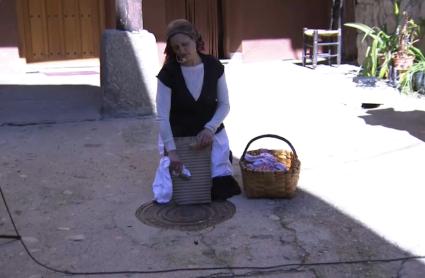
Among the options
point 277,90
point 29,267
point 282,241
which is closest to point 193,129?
point 282,241

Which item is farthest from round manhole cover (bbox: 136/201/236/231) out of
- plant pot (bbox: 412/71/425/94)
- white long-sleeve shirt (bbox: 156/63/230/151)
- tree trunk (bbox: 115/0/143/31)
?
plant pot (bbox: 412/71/425/94)

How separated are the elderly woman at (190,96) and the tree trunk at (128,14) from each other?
295 centimetres

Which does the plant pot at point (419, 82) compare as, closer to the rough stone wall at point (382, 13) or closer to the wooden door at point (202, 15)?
the rough stone wall at point (382, 13)

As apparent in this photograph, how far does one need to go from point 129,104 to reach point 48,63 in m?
4.95

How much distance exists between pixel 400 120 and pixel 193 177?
323 centimetres

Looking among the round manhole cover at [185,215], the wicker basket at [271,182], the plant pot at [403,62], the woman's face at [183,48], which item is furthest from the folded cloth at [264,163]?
the plant pot at [403,62]

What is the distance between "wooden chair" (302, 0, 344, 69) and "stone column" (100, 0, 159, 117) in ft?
14.8

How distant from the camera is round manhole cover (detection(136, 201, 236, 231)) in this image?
3.76m

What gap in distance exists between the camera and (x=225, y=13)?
11648 millimetres

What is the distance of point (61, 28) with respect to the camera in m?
11.2

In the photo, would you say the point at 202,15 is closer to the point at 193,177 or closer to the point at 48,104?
the point at 48,104

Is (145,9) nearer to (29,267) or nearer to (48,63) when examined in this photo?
(48,63)

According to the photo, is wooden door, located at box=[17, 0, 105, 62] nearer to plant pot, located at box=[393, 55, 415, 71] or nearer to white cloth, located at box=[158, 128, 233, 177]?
plant pot, located at box=[393, 55, 415, 71]

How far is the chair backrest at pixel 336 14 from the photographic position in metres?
11.1
